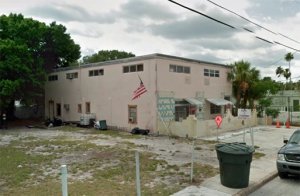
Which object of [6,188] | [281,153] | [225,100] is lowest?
[6,188]

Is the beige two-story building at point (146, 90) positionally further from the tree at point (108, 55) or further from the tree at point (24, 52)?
the tree at point (108, 55)

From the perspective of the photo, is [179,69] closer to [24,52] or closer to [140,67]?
[140,67]

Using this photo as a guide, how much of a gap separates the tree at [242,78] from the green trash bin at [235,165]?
2174 centimetres

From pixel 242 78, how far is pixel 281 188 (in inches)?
846

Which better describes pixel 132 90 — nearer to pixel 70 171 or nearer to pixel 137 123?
pixel 137 123

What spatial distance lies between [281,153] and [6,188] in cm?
810

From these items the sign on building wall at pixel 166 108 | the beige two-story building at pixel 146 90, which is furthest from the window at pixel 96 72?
the sign on building wall at pixel 166 108

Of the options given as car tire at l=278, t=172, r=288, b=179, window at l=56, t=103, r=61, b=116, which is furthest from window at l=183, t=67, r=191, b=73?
car tire at l=278, t=172, r=288, b=179

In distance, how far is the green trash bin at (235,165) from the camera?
8367 mm

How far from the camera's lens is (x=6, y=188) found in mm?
8477

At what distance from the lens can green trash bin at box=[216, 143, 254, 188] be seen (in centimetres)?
837

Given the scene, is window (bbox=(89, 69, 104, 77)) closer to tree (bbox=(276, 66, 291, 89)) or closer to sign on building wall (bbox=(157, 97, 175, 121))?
sign on building wall (bbox=(157, 97, 175, 121))

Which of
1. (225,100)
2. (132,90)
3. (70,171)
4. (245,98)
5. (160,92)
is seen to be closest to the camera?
(70,171)

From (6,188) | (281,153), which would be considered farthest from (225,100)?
(6,188)
